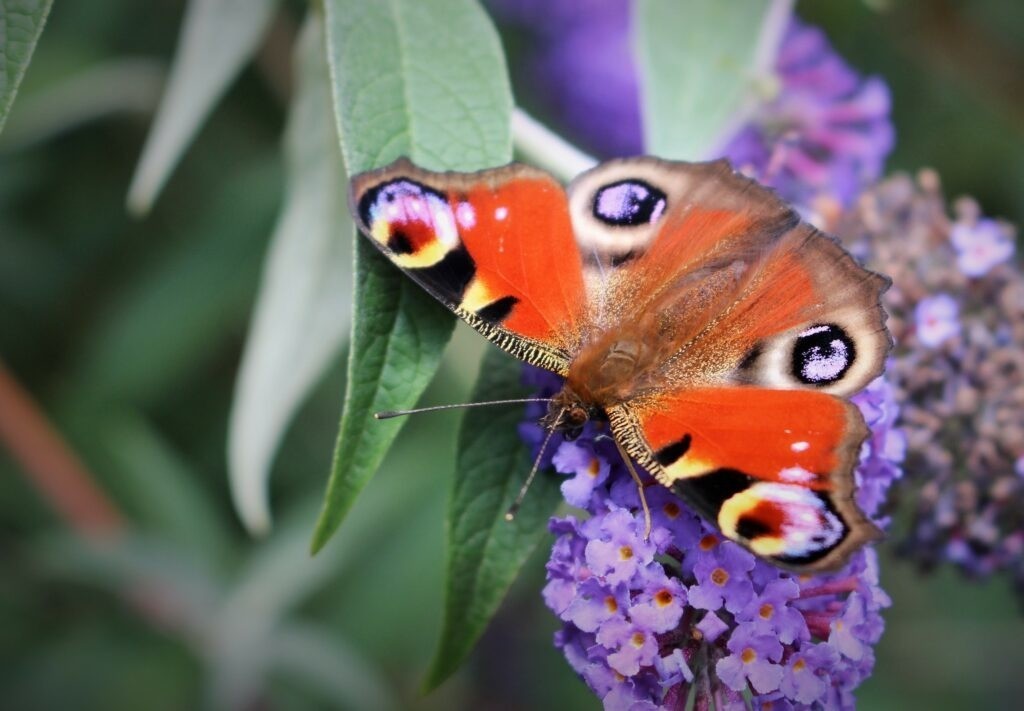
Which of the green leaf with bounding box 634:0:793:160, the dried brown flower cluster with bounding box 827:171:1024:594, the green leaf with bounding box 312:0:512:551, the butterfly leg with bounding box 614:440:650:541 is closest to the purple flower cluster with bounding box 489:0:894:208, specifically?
the green leaf with bounding box 634:0:793:160

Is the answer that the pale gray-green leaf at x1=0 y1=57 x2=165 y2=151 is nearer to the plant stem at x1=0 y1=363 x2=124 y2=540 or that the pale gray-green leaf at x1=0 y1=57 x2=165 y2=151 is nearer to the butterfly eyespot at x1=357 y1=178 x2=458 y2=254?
the plant stem at x1=0 y1=363 x2=124 y2=540

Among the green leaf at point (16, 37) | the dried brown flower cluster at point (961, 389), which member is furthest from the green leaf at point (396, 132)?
the dried brown flower cluster at point (961, 389)

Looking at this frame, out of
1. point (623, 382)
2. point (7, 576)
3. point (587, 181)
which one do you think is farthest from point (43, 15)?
point (7, 576)

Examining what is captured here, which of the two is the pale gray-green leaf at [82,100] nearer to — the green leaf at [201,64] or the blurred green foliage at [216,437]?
the blurred green foliage at [216,437]

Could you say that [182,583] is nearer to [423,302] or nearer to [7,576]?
[7,576]

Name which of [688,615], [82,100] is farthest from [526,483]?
[82,100]

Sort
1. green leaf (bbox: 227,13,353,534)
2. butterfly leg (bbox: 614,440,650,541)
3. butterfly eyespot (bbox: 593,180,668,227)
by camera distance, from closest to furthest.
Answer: butterfly leg (bbox: 614,440,650,541) → butterfly eyespot (bbox: 593,180,668,227) → green leaf (bbox: 227,13,353,534)
